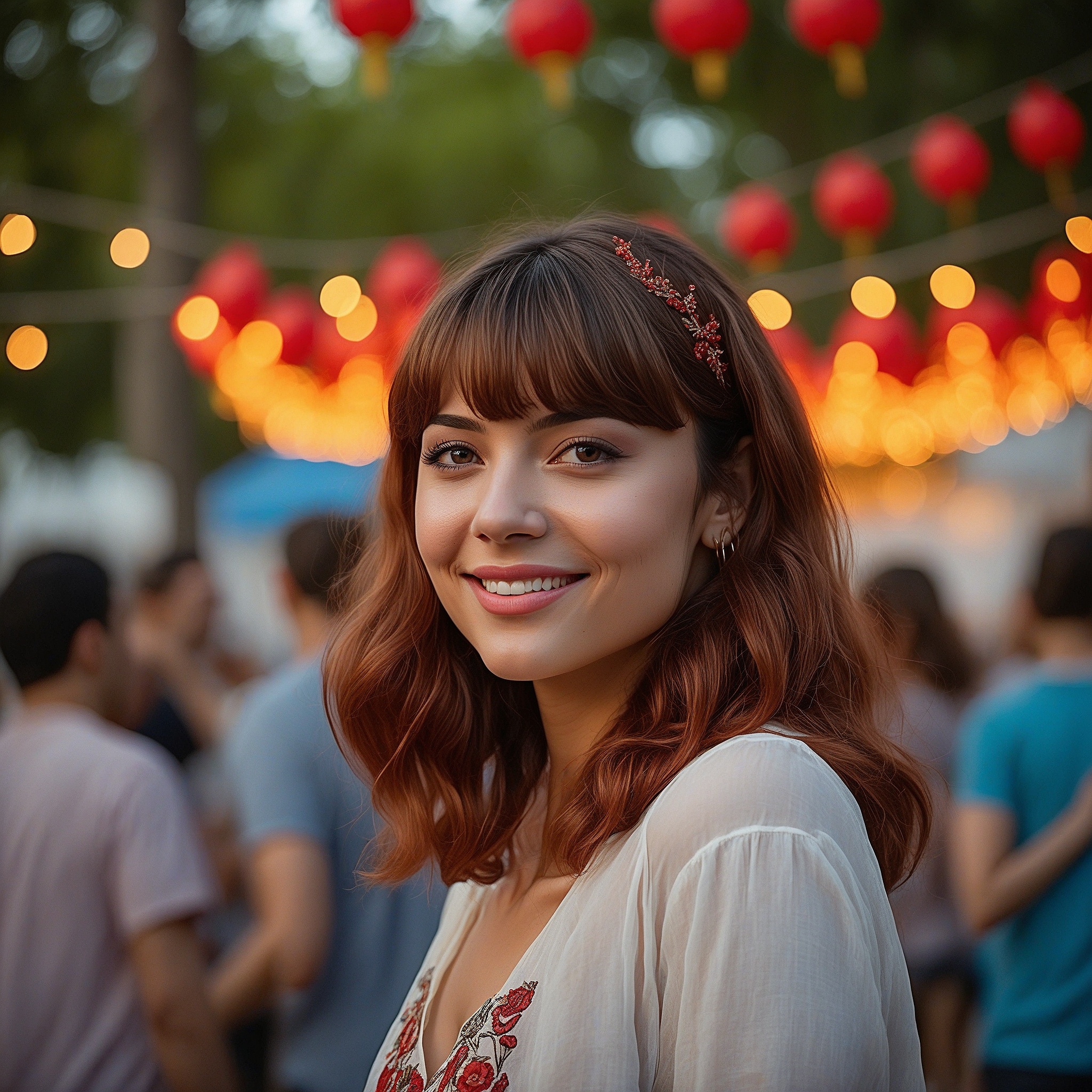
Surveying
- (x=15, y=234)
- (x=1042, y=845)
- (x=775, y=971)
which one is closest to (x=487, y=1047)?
(x=775, y=971)

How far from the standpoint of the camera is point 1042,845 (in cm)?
273

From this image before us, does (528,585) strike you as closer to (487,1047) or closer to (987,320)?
(487,1047)

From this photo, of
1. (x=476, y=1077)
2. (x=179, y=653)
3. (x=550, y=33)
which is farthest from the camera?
(x=179, y=653)

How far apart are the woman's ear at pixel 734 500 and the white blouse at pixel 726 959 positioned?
30 centimetres

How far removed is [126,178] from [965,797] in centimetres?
880

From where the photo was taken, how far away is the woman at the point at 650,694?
3.55ft

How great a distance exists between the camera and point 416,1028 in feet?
4.90

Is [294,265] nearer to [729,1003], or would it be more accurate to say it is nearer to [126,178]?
[126,178]

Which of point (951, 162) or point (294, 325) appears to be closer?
point (951, 162)

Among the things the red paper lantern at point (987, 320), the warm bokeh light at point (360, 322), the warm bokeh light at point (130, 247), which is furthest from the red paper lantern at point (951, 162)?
the warm bokeh light at point (130, 247)

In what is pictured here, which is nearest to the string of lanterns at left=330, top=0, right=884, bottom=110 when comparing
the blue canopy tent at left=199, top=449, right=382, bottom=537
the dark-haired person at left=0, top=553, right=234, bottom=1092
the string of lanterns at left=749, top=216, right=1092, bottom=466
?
the string of lanterns at left=749, top=216, right=1092, bottom=466

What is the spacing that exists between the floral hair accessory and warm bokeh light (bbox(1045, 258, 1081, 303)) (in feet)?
16.2

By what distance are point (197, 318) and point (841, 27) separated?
3.29m

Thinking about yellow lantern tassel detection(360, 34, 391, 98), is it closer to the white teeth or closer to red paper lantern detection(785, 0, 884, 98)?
red paper lantern detection(785, 0, 884, 98)
